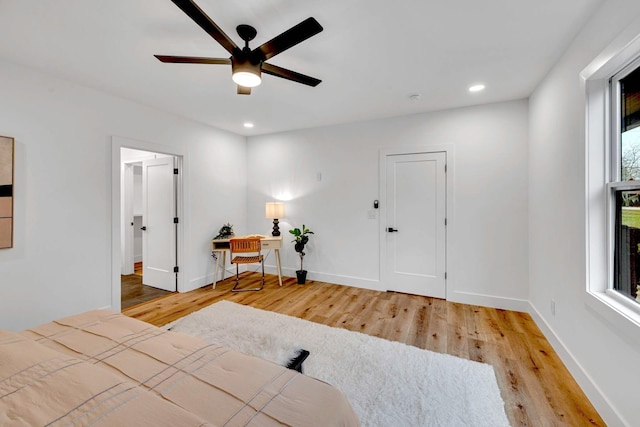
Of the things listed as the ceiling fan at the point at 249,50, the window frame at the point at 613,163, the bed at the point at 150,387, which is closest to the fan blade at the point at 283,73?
the ceiling fan at the point at 249,50

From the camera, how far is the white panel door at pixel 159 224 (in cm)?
403

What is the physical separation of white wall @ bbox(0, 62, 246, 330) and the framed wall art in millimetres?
58

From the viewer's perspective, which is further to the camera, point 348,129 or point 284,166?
point 284,166

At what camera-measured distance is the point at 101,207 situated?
3.03m

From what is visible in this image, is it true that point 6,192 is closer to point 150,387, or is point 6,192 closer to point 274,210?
point 150,387

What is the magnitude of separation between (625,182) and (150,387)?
2.68 meters

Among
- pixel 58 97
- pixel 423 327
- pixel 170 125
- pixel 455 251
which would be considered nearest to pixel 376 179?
pixel 455 251

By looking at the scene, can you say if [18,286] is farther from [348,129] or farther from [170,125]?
[348,129]

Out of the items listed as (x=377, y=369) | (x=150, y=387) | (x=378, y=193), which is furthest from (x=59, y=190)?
(x=378, y=193)

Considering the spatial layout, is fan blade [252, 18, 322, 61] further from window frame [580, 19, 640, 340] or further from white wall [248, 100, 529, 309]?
white wall [248, 100, 529, 309]

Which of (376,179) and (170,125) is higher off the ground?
(170,125)

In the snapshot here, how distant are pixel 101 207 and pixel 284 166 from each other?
2.61m

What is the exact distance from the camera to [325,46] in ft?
6.95

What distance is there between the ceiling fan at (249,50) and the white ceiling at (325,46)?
25 centimetres
